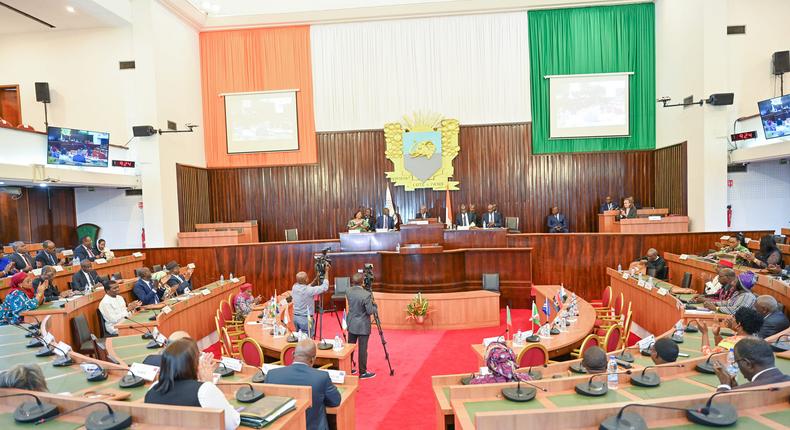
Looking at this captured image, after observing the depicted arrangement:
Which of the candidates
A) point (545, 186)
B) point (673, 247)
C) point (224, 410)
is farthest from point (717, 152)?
point (224, 410)

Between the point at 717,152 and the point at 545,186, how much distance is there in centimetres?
402

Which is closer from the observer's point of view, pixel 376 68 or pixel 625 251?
pixel 625 251

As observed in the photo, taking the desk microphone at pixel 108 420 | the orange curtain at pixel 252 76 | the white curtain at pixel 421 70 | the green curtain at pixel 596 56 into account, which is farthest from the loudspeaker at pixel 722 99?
the desk microphone at pixel 108 420

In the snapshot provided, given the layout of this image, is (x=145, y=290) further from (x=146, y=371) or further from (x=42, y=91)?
(x=42, y=91)

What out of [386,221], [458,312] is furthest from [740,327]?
[386,221]

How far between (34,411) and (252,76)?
12054 mm

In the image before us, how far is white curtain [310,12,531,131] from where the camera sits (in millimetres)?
12734

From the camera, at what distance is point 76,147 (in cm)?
929

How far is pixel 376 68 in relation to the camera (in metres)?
13.0

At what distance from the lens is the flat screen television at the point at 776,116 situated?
809 centimetres

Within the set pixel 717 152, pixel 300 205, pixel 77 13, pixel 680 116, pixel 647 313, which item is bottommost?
pixel 647 313

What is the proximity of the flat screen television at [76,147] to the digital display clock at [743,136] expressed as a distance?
43.7 feet

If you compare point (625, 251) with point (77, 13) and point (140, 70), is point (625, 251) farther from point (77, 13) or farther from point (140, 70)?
point (77, 13)

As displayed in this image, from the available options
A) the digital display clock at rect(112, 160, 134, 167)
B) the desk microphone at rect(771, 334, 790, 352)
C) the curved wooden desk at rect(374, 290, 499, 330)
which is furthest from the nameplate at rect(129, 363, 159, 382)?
the digital display clock at rect(112, 160, 134, 167)
